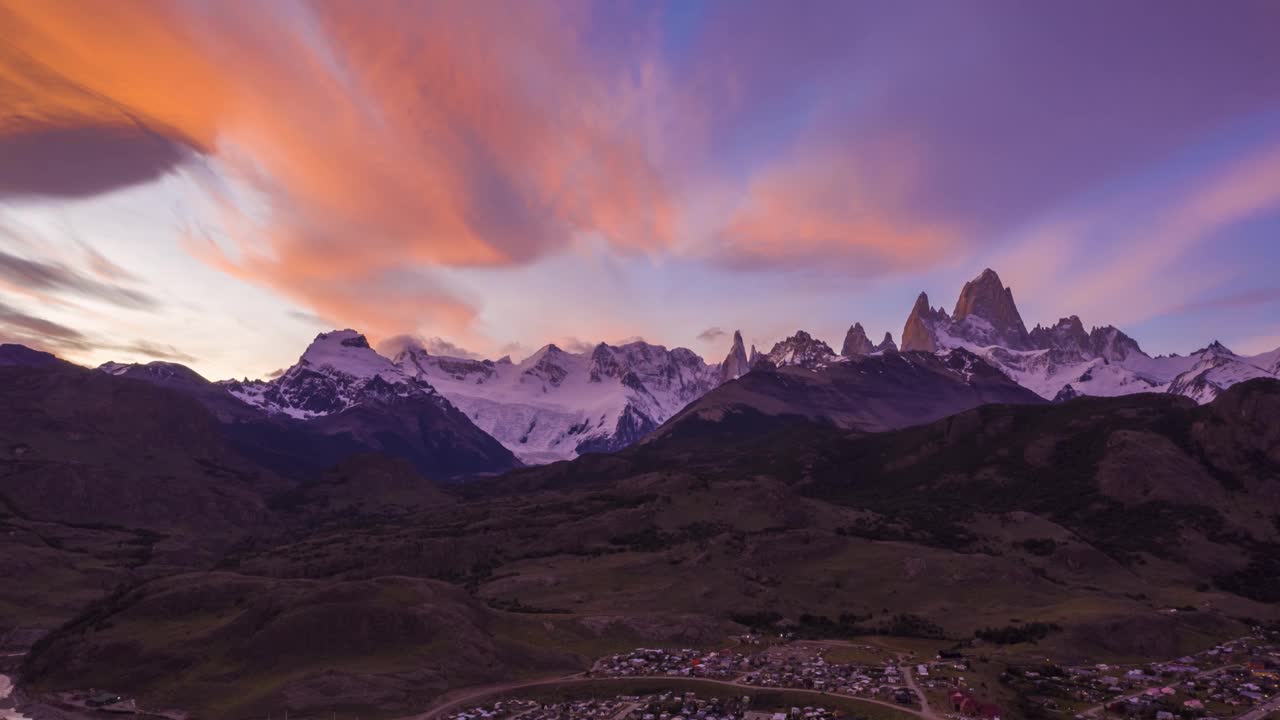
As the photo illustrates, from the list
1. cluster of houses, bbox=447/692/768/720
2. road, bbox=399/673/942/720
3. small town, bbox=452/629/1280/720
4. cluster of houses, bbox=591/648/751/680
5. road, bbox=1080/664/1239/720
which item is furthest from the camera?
cluster of houses, bbox=591/648/751/680

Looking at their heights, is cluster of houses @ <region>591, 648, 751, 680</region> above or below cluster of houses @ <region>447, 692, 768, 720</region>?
above

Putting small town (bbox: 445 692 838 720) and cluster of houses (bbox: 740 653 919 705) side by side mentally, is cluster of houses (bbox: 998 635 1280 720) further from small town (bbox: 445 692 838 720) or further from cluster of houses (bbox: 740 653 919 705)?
small town (bbox: 445 692 838 720)

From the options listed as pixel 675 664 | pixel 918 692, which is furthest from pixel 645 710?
pixel 918 692

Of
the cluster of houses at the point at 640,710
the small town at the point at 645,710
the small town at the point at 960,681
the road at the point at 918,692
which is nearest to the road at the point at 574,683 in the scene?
the road at the point at 918,692

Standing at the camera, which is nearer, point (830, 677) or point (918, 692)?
point (918, 692)

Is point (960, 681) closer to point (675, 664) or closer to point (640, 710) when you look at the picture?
point (675, 664)

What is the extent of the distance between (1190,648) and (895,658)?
64.6 metres

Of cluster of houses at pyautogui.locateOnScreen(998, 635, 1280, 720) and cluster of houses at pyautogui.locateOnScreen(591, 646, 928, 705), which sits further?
cluster of houses at pyautogui.locateOnScreen(591, 646, 928, 705)

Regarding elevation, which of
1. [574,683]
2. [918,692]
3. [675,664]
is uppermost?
[675,664]

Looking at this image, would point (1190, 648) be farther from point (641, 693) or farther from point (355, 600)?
point (355, 600)

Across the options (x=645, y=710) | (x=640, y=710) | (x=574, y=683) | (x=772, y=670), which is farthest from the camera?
(x=772, y=670)

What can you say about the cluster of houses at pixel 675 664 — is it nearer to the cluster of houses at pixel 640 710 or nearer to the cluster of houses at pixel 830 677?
the cluster of houses at pixel 830 677

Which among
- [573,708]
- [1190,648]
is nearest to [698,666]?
[573,708]

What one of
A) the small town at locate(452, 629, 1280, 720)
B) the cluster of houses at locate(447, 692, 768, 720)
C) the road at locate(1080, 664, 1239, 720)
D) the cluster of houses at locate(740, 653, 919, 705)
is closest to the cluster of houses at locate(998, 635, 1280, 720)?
the road at locate(1080, 664, 1239, 720)
